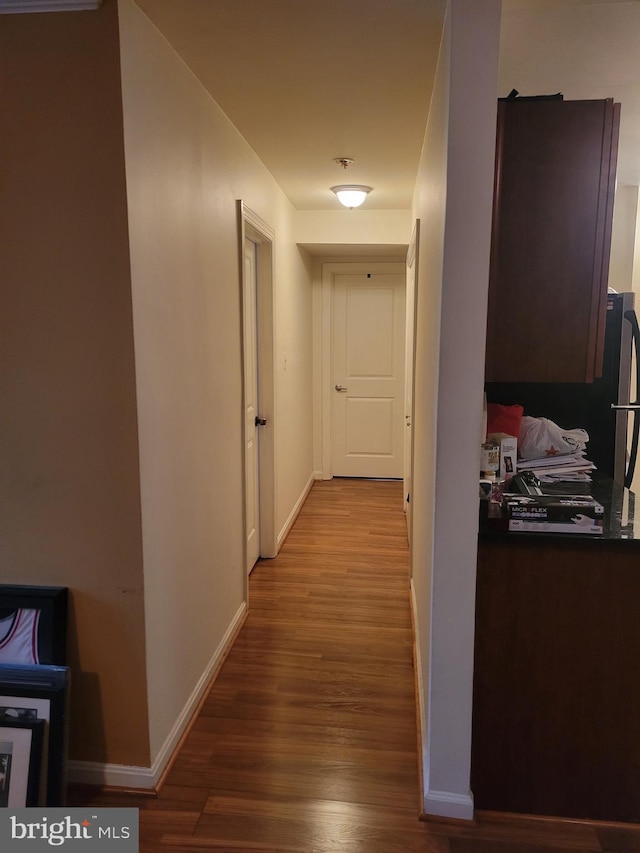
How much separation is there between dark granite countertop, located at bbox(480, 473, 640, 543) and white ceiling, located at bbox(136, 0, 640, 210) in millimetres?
1469

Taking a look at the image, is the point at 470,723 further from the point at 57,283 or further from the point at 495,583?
the point at 57,283

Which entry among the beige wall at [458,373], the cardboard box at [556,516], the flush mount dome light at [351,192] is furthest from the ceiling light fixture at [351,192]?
the cardboard box at [556,516]

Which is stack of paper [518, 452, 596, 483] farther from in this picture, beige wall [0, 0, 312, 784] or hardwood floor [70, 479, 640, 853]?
beige wall [0, 0, 312, 784]

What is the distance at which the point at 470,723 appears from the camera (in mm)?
1780

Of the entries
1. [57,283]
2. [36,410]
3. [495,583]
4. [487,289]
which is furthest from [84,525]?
[487,289]

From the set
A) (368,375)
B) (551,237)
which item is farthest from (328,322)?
(551,237)

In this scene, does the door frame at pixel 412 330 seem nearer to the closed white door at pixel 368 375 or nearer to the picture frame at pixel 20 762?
the closed white door at pixel 368 375

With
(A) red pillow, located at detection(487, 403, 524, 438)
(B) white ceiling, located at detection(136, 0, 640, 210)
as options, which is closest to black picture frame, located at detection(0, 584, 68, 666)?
(A) red pillow, located at detection(487, 403, 524, 438)

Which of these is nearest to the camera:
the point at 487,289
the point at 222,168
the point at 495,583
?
the point at 487,289

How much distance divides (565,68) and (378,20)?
0.95 metres

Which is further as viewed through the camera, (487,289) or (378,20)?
(378,20)

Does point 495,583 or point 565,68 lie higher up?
point 565,68

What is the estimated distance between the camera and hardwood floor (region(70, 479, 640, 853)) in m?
1.74

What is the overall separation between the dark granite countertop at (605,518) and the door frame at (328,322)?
382 centimetres
